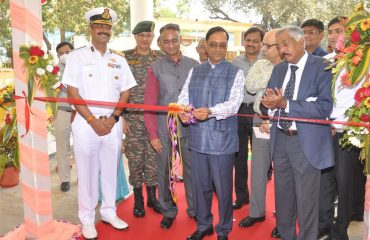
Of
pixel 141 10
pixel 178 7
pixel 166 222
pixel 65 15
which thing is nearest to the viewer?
pixel 166 222

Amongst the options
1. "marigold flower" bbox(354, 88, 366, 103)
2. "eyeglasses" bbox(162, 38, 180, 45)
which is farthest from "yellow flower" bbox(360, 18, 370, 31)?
"eyeglasses" bbox(162, 38, 180, 45)

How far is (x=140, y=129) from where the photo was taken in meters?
3.70

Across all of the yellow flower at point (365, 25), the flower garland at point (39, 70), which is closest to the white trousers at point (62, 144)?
the flower garland at point (39, 70)

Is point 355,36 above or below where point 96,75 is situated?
above

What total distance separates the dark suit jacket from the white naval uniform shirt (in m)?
1.53

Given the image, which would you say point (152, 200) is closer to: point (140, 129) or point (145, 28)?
point (140, 129)

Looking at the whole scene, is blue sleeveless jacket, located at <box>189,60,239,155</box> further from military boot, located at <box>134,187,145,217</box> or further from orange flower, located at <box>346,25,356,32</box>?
military boot, located at <box>134,187,145,217</box>

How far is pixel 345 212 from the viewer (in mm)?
2973

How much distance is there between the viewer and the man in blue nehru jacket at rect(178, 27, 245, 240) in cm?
286

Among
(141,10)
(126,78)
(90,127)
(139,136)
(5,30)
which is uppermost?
(141,10)

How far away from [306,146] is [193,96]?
37.4 inches

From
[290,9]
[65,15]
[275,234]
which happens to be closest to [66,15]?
[65,15]

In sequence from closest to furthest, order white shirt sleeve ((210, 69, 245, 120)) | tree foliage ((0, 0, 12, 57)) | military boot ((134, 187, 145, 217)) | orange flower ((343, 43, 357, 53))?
orange flower ((343, 43, 357, 53)), white shirt sleeve ((210, 69, 245, 120)), military boot ((134, 187, 145, 217)), tree foliage ((0, 0, 12, 57))

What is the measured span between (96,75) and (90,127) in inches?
17.6
